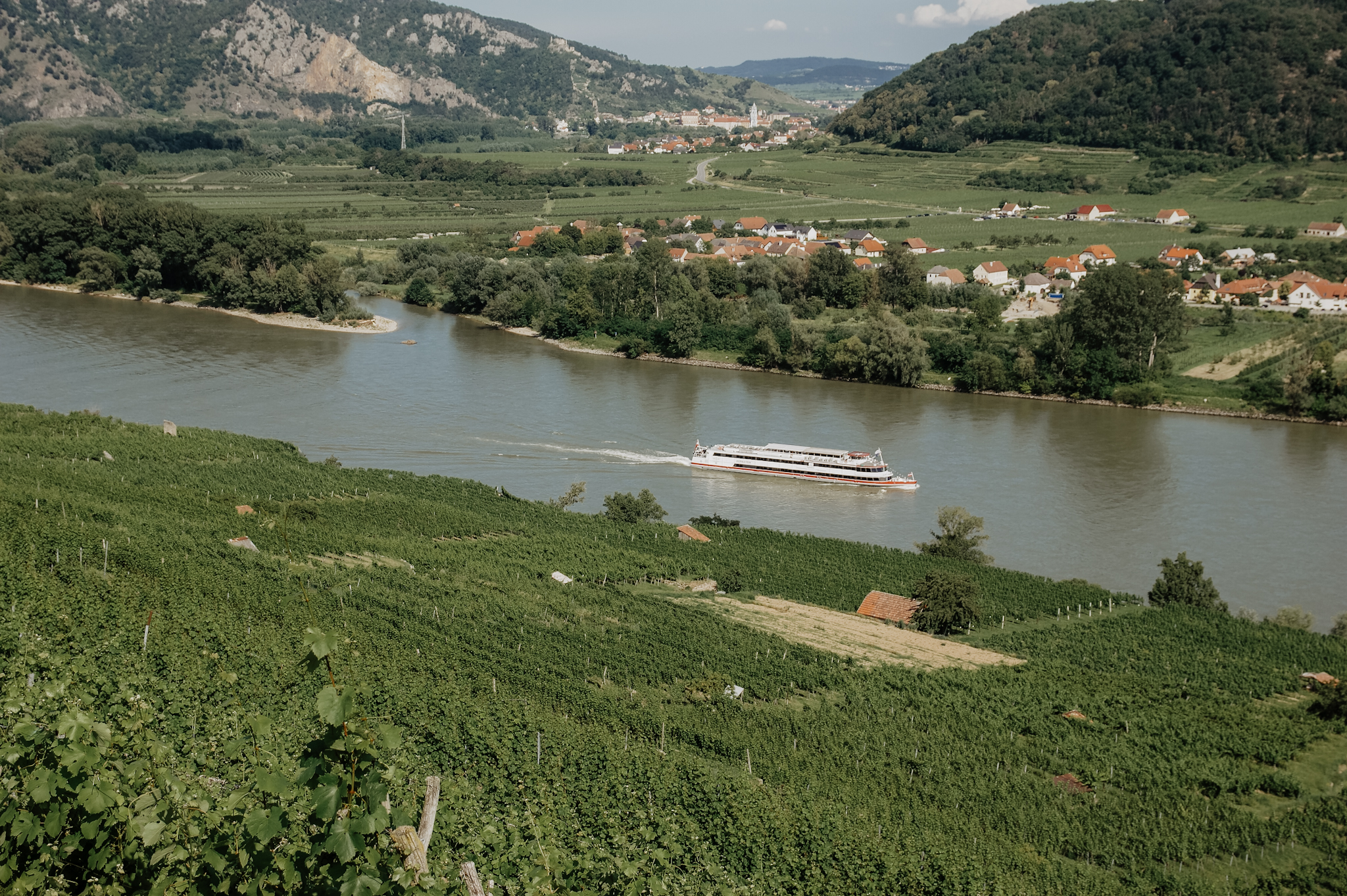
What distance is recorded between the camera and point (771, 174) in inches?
3270

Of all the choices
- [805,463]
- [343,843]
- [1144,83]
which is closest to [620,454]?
[805,463]

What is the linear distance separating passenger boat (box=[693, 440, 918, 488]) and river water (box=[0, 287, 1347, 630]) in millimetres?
345

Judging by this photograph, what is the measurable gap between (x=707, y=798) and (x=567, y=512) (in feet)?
42.0

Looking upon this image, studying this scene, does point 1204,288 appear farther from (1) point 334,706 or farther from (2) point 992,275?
(1) point 334,706

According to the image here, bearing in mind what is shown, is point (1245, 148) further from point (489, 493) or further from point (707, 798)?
point (707, 798)

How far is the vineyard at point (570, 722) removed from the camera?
14.1 ft

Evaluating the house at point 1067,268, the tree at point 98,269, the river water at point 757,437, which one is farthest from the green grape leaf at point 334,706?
the tree at point 98,269

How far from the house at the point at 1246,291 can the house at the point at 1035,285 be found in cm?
666

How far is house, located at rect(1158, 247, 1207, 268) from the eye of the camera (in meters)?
48.6

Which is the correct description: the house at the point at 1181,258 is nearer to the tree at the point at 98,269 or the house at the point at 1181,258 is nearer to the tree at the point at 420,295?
the tree at the point at 420,295

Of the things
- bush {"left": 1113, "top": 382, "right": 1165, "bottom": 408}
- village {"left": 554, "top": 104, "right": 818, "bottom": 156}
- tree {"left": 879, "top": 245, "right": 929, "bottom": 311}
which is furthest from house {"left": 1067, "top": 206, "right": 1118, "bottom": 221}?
village {"left": 554, "top": 104, "right": 818, "bottom": 156}

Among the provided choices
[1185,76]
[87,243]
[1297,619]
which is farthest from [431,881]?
[1185,76]

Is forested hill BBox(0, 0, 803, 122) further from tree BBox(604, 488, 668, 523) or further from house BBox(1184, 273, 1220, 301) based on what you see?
tree BBox(604, 488, 668, 523)

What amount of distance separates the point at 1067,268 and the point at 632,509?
33224mm
